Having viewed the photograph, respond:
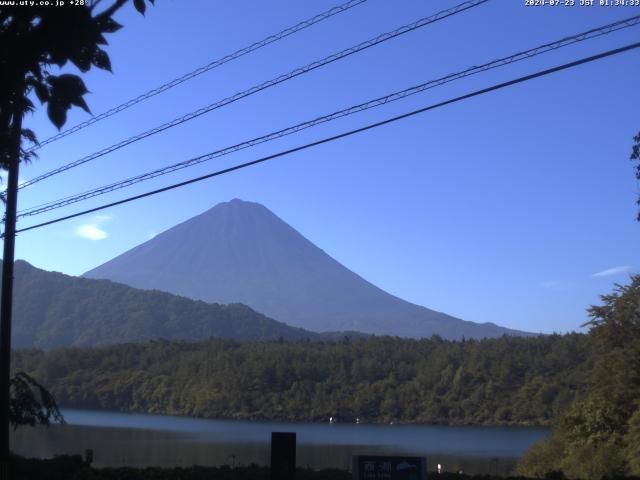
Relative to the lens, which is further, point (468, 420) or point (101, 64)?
point (468, 420)

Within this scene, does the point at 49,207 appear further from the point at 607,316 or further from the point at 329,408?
the point at 329,408

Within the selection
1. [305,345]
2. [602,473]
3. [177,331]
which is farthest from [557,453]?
[177,331]

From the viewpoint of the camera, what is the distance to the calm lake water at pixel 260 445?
38812mm

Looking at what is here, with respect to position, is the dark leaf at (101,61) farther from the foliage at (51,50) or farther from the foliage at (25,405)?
the foliage at (25,405)

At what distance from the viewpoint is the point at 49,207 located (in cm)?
1703

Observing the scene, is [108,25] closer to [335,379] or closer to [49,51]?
[49,51]

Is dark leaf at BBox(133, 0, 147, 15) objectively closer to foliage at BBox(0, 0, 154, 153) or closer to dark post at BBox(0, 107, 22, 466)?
foliage at BBox(0, 0, 154, 153)

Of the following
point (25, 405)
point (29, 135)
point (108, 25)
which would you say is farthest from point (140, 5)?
point (25, 405)

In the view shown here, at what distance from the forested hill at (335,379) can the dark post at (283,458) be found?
214 ft

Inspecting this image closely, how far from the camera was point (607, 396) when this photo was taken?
27.5 m

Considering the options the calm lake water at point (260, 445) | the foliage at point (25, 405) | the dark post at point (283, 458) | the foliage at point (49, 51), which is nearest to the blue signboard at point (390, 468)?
the dark post at point (283, 458)

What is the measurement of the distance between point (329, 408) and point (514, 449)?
136ft

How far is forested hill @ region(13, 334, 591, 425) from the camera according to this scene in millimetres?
80438

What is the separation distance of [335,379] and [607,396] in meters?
70.3
